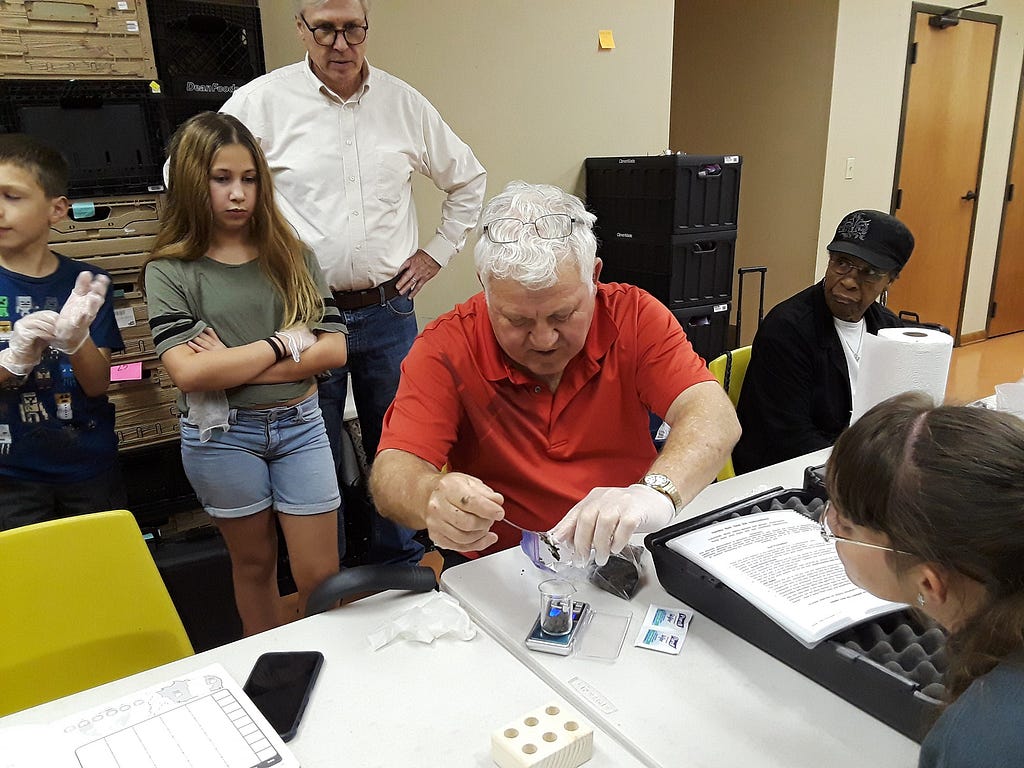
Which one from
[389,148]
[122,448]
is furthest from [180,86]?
[122,448]

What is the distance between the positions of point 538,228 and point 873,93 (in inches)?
167

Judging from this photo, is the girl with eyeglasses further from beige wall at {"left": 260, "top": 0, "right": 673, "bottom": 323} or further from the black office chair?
beige wall at {"left": 260, "top": 0, "right": 673, "bottom": 323}

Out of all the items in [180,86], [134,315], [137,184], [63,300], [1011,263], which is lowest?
[1011,263]

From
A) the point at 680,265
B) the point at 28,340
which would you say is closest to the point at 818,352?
the point at 680,265

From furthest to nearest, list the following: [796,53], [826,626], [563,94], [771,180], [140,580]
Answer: [771,180], [796,53], [563,94], [140,580], [826,626]

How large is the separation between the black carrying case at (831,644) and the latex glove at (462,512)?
26 centimetres

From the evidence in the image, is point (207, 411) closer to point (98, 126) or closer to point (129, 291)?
point (129, 291)

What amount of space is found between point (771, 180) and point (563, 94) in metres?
2.03

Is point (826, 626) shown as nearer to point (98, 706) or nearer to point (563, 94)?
point (98, 706)

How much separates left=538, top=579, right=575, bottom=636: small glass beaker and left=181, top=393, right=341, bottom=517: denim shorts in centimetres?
91

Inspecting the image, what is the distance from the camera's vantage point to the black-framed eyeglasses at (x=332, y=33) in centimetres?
202

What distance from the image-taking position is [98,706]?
90 cm

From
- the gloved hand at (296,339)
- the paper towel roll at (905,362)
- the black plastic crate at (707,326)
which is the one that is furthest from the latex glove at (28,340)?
the black plastic crate at (707,326)

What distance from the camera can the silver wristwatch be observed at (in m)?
1.14
